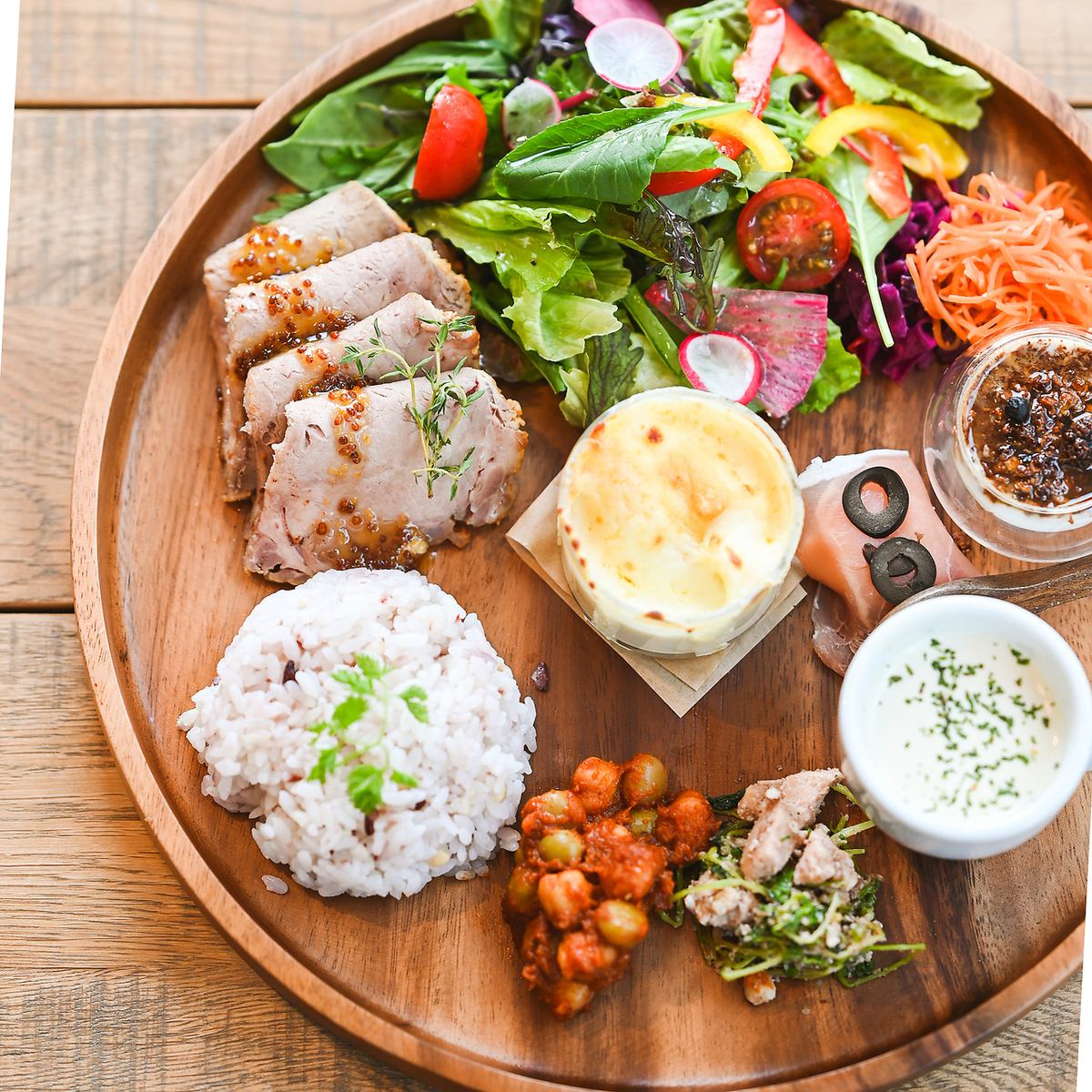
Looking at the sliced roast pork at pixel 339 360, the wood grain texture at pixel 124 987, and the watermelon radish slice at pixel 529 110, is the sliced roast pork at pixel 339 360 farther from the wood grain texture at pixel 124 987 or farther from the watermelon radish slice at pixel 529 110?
the wood grain texture at pixel 124 987

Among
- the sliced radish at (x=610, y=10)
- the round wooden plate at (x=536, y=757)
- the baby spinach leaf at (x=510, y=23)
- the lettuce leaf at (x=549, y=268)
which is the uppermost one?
the sliced radish at (x=610, y=10)

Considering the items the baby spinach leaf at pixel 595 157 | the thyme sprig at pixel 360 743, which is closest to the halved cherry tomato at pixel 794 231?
the baby spinach leaf at pixel 595 157

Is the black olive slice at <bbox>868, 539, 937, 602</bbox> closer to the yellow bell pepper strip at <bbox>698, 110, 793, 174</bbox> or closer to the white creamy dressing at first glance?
the white creamy dressing

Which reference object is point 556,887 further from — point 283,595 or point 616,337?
point 616,337

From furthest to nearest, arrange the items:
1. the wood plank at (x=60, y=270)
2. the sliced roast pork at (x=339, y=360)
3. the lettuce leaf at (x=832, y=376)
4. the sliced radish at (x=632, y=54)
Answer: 1. the wood plank at (x=60, y=270)
2. the lettuce leaf at (x=832, y=376)
3. the sliced radish at (x=632, y=54)
4. the sliced roast pork at (x=339, y=360)

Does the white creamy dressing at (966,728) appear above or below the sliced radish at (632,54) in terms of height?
below

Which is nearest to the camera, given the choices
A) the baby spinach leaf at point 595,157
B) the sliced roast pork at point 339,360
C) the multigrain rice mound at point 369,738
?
the multigrain rice mound at point 369,738

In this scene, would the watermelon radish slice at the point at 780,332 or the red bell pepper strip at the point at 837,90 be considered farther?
the red bell pepper strip at the point at 837,90

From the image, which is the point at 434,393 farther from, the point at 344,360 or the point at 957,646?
the point at 957,646
